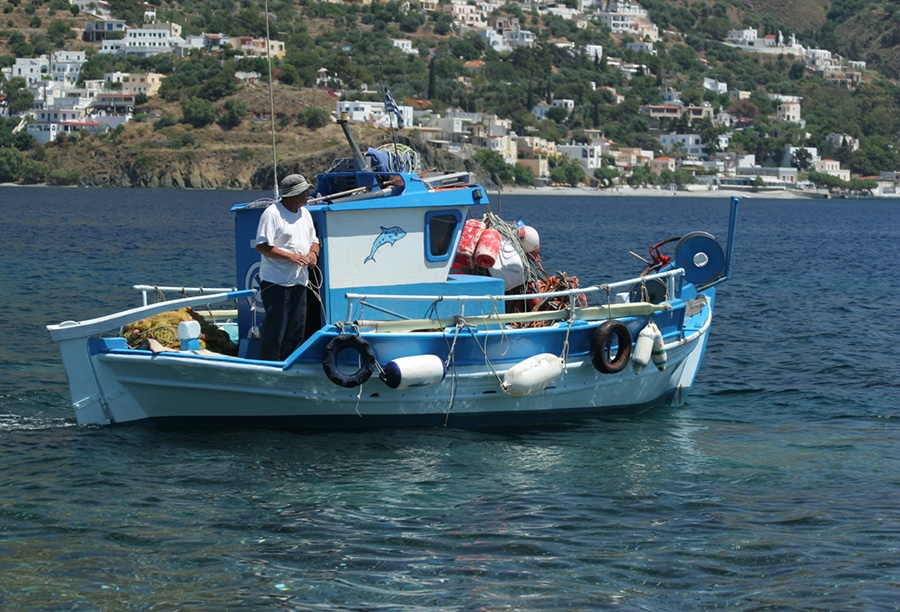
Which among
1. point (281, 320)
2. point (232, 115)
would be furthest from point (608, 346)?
point (232, 115)

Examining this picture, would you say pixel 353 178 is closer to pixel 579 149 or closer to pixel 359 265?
pixel 359 265

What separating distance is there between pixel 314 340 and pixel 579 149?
530ft

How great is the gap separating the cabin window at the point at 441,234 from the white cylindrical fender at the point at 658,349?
2.33 metres

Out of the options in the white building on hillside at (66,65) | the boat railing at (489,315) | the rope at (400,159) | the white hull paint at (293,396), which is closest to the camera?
the white hull paint at (293,396)

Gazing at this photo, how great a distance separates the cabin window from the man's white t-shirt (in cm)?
131

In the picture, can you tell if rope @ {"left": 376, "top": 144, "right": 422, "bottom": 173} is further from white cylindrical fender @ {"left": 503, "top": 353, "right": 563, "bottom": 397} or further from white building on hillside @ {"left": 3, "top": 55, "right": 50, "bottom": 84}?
white building on hillside @ {"left": 3, "top": 55, "right": 50, "bottom": 84}

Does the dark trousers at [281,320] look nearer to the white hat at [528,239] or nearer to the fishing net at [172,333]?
the fishing net at [172,333]

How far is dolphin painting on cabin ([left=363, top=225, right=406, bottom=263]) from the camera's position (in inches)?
456

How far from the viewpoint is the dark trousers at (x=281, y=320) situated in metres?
11.1

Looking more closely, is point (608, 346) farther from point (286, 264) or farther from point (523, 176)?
point (523, 176)

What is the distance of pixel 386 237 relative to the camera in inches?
459

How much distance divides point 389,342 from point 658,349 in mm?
3000

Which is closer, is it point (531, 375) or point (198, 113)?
point (531, 375)

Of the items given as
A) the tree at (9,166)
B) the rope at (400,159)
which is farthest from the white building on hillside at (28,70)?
the rope at (400,159)
